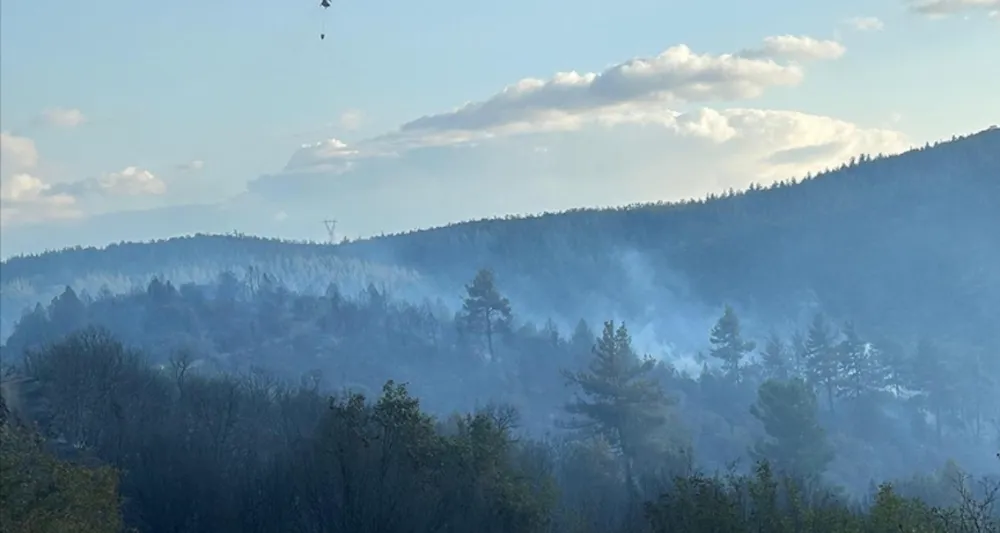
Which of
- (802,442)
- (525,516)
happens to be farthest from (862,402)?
(525,516)

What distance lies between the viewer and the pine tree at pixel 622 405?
2889 inches

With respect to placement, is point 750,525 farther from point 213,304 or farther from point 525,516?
point 213,304

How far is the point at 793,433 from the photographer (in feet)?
235

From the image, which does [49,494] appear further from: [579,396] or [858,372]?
[858,372]

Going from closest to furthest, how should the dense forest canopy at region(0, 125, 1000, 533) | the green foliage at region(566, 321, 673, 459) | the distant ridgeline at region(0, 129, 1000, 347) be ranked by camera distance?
the dense forest canopy at region(0, 125, 1000, 533) → the green foliage at region(566, 321, 673, 459) → the distant ridgeline at region(0, 129, 1000, 347)

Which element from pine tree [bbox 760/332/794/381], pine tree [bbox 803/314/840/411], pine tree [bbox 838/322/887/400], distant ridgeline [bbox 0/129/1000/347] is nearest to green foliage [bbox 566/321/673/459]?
pine tree [bbox 803/314/840/411]

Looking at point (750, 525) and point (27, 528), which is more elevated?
point (27, 528)

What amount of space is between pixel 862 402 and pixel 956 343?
31710 millimetres

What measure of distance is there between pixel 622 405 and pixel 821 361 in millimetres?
29233

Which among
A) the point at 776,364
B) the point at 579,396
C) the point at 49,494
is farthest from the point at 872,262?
the point at 49,494

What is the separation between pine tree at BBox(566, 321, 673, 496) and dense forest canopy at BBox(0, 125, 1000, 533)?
16cm

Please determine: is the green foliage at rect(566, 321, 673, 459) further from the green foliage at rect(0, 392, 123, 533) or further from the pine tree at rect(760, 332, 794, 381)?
→ the green foliage at rect(0, 392, 123, 533)

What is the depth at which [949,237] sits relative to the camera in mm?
→ 162750

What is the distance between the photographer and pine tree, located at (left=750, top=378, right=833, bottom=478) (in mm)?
70750
